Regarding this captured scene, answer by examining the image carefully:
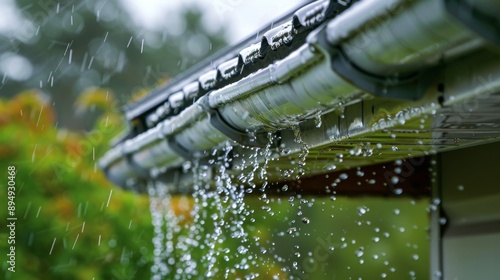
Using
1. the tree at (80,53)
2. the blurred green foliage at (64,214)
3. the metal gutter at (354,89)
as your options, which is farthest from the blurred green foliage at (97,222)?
the tree at (80,53)

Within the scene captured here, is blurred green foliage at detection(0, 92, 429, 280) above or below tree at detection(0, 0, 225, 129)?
below

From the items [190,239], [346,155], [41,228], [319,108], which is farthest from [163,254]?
[319,108]

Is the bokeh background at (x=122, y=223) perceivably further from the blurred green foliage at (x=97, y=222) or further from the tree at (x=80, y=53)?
the tree at (x=80, y=53)

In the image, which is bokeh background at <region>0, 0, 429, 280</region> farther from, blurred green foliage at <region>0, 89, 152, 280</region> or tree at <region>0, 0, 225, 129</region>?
tree at <region>0, 0, 225, 129</region>

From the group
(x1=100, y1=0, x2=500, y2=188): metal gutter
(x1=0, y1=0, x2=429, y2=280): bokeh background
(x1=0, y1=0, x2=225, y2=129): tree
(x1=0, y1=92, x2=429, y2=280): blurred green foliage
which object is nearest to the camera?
(x1=100, y1=0, x2=500, y2=188): metal gutter

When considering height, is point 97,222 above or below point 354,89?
above

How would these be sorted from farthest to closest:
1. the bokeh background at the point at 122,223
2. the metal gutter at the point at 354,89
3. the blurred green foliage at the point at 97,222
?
the bokeh background at the point at 122,223 < the blurred green foliage at the point at 97,222 < the metal gutter at the point at 354,89

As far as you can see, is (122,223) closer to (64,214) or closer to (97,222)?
(97,222)

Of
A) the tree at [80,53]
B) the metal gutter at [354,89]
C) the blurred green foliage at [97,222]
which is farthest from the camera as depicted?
the tree at [80,53]

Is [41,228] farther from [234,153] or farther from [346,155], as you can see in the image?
[346,155]

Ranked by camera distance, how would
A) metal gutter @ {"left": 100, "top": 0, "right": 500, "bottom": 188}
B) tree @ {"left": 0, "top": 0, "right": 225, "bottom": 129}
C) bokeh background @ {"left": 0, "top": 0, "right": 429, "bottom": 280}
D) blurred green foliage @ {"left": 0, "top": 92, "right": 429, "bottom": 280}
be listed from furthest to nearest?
tree @ {"left": 0, "top": 0, "right": 225, "bottom": 129} < bokeh background @ {"left": 0, "top": 0, "right": 429, "bottom": 280} < blurred green foliage @ {"left": 0, "top": 92, "right": 429, "bottom": 280} < metal gutter @ {"left": 100, "top": 0, "right": 500, "bottom": 188}

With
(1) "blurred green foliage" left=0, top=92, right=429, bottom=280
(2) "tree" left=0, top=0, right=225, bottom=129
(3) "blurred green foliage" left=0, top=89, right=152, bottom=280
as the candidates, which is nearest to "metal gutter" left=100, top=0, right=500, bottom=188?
(1) "blurred green foliage" left=0, top=92, right=429, bottom=280

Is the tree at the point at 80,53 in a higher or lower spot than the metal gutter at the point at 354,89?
higher

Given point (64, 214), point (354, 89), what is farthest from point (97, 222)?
point (354, 89)
